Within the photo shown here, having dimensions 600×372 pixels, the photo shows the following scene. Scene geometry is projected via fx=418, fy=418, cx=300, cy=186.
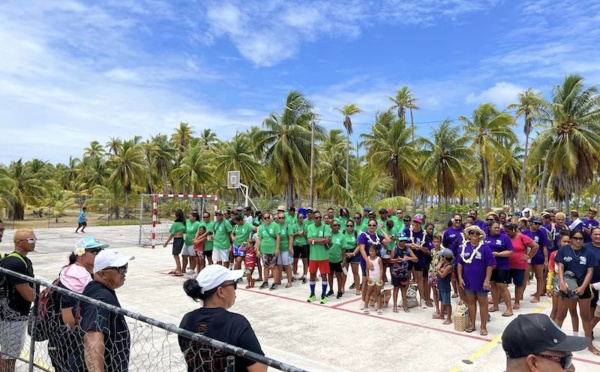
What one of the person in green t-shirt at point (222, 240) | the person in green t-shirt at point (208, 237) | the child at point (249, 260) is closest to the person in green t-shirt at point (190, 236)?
the person in green t-shirt at point (208, 237)

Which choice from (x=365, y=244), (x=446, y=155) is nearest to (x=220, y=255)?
(x=365, y=244)

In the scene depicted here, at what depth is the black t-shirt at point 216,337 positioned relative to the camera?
2.29 m

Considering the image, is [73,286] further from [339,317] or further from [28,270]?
[339,317]

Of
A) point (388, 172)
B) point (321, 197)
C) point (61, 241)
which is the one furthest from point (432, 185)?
point (61, 241)

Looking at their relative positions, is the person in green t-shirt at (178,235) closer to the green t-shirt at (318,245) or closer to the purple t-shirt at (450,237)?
the green t-shirt at (318,245)

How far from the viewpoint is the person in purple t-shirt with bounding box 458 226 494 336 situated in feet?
21.5

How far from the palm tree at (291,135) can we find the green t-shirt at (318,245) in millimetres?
21317

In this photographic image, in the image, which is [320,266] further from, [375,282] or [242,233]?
[242,233]

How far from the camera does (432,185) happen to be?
1382 inches

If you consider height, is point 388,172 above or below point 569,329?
above

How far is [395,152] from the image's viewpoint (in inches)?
1300

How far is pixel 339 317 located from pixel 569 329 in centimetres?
378

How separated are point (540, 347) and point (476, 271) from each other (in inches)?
206

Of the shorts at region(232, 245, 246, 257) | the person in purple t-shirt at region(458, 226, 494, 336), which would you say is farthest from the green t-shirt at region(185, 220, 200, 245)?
the person in purple t-shirt at region(458, 226, 494, 336)
